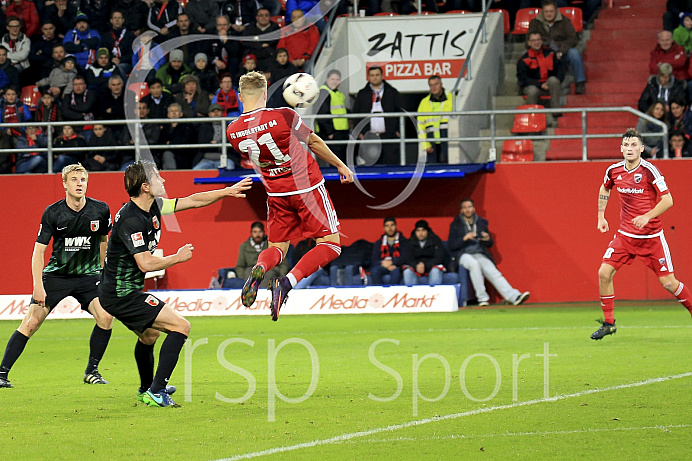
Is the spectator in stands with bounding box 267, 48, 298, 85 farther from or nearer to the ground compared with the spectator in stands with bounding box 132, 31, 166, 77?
nearer to the ground

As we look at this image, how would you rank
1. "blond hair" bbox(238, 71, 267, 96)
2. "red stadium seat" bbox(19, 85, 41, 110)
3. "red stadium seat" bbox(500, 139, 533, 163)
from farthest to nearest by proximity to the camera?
"red stadium seat" bbox(19, 85, 41, 110)
"red stadium seat" bbox(500, 139, 533, 163)
"blond hair" bbox(238, 71, 267, 96)

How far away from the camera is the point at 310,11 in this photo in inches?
814

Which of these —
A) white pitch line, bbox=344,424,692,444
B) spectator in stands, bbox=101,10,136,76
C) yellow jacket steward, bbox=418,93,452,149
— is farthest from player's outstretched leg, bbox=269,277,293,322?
spectator in stands, bbox=101,10,136,76

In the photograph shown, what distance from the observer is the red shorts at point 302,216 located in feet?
28.2

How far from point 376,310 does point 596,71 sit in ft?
25.3

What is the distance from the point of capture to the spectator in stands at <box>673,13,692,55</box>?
19484 millimetres

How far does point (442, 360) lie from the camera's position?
10.6 meters

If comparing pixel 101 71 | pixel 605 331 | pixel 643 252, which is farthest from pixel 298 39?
pixel 605 331

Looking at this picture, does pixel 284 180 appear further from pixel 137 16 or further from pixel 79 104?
pixel 137 16

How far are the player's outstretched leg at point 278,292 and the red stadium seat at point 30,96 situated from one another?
547 inches

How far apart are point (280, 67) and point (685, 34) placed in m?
7.85

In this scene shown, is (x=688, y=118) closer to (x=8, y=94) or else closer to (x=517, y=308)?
(x=517, y=308)

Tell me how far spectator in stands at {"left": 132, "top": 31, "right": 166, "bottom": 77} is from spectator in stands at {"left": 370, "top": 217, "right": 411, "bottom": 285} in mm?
5760

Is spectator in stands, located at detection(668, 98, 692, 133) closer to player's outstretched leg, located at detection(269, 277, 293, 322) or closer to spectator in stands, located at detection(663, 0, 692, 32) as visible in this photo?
spectator in stands, located at detection(663, 0, 692, 32)
